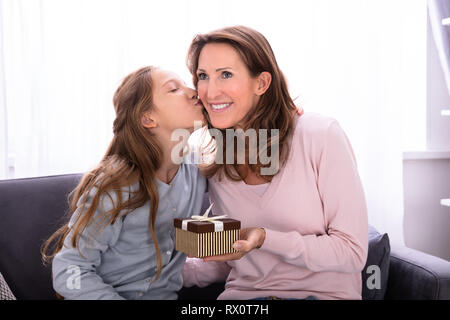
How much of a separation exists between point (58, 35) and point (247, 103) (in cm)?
105

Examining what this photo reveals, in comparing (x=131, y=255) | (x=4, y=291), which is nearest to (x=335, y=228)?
(x=131, y=255)

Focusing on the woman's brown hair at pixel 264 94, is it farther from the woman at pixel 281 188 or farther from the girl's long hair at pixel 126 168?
the girl's long hair at pixel 126 168

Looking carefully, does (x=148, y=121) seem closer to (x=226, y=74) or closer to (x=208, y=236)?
(x=226, y=74)

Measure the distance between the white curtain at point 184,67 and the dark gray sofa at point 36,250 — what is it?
17.8 inches

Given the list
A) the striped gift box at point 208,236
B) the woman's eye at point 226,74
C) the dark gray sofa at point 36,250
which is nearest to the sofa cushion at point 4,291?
the dark gray sofa at point 36,250

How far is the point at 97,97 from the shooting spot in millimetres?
2199

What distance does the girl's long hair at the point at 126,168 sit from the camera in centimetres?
140

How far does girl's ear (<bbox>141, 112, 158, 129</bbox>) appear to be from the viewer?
5.19 ft

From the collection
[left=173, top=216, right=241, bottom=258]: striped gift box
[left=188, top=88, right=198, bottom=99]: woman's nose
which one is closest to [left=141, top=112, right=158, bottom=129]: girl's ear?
[left=188, top=88, right=198, bottom=99]: woman's nose

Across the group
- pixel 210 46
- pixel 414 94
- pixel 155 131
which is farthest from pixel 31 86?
pixel 414 94

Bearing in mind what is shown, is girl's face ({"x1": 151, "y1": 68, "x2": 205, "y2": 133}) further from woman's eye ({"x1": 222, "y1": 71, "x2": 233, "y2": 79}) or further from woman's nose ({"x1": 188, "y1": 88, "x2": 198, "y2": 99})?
woman's eye ({"x1": 222, "y1": 71, "x2": 233, "y2": 79})

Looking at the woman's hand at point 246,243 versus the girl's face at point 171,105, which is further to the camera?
the girl's face at point 171,105

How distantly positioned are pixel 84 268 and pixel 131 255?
0.56ft

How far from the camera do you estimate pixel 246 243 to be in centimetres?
129
